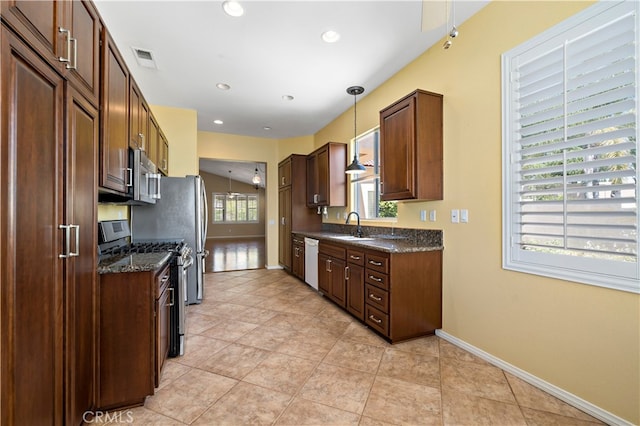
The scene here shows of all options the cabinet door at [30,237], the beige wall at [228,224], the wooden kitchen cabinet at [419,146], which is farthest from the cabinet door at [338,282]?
the beige wall at [228,224]

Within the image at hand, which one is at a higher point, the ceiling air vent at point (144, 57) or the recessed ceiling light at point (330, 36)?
the ceiling air vent at point (144, 57)

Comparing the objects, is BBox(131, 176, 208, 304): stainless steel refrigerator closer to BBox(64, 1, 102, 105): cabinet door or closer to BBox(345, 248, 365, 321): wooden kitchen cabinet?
BBox(345, 248, 365, 321): wooden kitchen cabinet

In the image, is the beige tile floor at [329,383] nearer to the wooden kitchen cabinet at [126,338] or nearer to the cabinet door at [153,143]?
the wooden kitchen cabinet at [126,338]

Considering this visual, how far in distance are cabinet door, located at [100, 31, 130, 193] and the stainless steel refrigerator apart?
5.11 ft

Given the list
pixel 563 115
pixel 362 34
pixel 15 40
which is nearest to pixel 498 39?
pixel 563 115

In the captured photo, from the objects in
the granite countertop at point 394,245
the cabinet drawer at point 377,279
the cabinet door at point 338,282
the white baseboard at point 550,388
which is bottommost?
the white baseboard at point 550,388

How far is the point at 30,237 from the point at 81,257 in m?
0.41

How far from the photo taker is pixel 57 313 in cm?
125

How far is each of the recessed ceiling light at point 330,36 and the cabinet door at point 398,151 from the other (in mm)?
881

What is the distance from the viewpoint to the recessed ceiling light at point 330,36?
2.64 metres

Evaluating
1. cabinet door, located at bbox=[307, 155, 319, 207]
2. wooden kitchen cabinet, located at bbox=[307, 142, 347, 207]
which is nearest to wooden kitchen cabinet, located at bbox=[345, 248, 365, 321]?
wooden kitchen cabinet, located at bbox=[307, 142, 347, 207]

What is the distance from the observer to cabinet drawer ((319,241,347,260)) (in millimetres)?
3471

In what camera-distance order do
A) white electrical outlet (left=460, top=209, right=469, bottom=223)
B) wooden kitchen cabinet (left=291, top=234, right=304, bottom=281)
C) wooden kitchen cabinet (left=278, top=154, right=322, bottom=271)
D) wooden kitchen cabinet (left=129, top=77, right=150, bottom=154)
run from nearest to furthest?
1. wooden kitchen cabinet (left=129, top=77, right=150, bottom=154)
2. white electrical outlet (left=460, top=209, right=469, bottom=223)
3. wooden kitchen cabinet (left=291, top=234, right=304, bottom=281)
4. wooden kitchen cabinet (left=278, top=154, right=322, bottom=271)

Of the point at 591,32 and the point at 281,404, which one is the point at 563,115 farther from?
the point at 281,404
